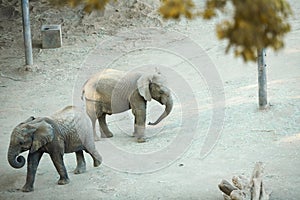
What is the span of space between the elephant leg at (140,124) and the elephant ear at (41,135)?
6.73 ft

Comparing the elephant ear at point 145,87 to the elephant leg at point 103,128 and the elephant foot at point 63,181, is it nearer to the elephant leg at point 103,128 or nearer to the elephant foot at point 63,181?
the elephant leg at point 103,128

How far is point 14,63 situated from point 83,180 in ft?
20.1

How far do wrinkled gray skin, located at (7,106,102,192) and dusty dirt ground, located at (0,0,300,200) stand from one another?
27 centimetres

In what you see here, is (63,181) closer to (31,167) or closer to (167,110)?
(31,167)

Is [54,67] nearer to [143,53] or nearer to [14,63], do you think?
[14,63]

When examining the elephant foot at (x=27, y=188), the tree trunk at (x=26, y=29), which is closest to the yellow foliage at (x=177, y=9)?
the elephant foot at (x=27, y=188)

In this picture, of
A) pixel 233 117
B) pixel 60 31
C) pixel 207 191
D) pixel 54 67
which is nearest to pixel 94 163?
pixel 207 191

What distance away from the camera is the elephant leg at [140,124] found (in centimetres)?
1018

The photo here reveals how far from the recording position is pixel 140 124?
33.5ft

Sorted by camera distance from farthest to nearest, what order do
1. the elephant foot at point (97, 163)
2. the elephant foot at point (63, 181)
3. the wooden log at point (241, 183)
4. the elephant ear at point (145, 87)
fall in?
1. the elephant ear at point (145, 87)
2. the elephant foot at point (97, 163)
3. the elephant foot at point (63, 181)
4. the wooden log at point (241, 183)

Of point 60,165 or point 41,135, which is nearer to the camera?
point 41,135

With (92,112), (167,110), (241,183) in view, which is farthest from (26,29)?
(241,183)

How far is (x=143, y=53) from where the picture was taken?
14.5m

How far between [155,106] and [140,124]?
1.46 metres
